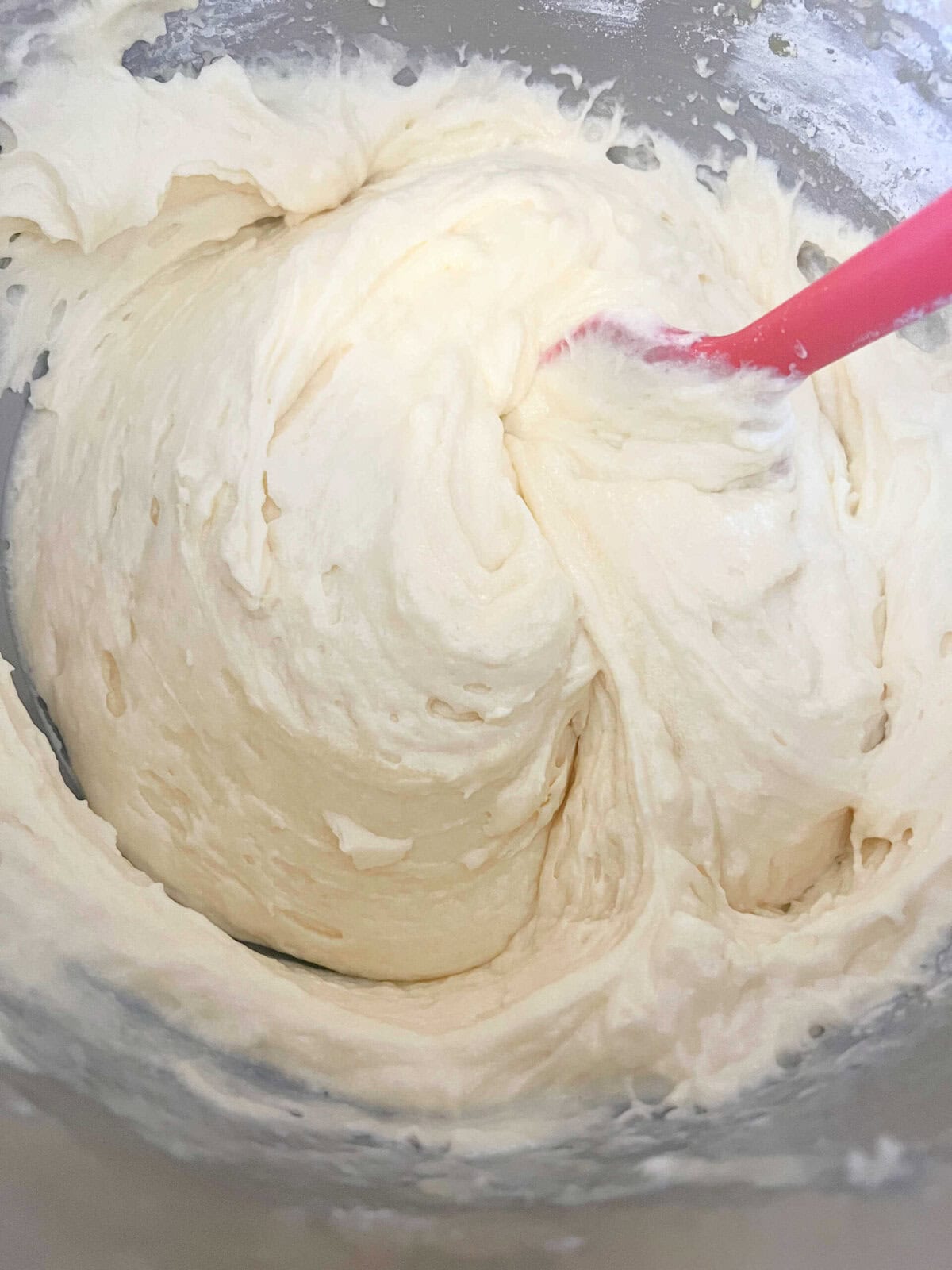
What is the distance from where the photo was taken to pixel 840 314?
1.10 meters

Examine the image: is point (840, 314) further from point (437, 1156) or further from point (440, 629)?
point (437, 1156)

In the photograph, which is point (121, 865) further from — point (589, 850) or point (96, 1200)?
point (589, 850)

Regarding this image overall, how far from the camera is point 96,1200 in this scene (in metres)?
0.88

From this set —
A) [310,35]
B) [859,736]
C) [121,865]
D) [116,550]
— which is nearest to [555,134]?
[310,35]

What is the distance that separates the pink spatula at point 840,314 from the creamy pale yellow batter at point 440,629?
1.8 inches

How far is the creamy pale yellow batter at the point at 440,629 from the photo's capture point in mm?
1209

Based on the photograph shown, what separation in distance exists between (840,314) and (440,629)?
0.66 metres

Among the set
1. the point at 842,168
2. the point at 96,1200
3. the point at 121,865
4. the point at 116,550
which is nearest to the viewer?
the point at 96,1200

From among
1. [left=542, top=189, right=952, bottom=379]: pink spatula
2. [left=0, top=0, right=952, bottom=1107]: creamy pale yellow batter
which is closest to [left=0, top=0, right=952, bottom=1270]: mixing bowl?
[left=0, top=0, right=952, bottom=1107]: creamy pale yellow batter

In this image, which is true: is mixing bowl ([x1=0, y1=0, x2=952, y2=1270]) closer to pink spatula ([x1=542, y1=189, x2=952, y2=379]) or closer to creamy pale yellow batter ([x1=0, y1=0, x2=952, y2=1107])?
creamy pale yellow batter ([x1=0, y1=0, x2=952, y2=1107])

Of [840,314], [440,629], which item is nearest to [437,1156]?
[440,629]

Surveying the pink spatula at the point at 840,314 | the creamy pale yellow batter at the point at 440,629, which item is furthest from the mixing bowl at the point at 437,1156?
the pink spatula at the point at 840,314

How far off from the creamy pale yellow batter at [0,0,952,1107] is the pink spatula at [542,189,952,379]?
46mm

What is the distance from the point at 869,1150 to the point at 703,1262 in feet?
0.76
